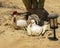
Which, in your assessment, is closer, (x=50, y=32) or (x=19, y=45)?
(x=19, y=45)

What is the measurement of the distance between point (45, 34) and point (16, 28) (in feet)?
2.44

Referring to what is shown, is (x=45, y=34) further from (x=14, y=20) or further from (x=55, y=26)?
(x=14, y=20)

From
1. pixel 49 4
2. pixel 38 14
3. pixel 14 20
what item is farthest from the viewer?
pixel 49 4

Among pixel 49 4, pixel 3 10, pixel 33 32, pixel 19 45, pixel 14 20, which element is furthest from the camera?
pixel 49 4

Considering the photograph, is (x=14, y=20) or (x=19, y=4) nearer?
(x=14, y=20)

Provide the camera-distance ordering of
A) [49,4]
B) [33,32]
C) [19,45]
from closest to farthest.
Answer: [19,45], [33,32], [49,4]

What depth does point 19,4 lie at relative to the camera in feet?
29.3

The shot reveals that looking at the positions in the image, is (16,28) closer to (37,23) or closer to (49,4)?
(37,23)

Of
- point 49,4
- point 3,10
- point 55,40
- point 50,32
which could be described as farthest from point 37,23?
point 49,4

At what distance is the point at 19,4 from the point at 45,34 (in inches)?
130

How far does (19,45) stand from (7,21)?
151 centimetres

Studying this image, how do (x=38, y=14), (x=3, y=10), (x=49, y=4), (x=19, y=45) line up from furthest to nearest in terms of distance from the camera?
1. (x=49, y=4)
2. (x=3, y=10)
3. (x=38, y=14)
4. (x=19, y=45)

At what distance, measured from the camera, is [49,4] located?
8.92 metres

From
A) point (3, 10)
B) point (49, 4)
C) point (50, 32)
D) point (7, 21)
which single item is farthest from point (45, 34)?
point (49, 4)
